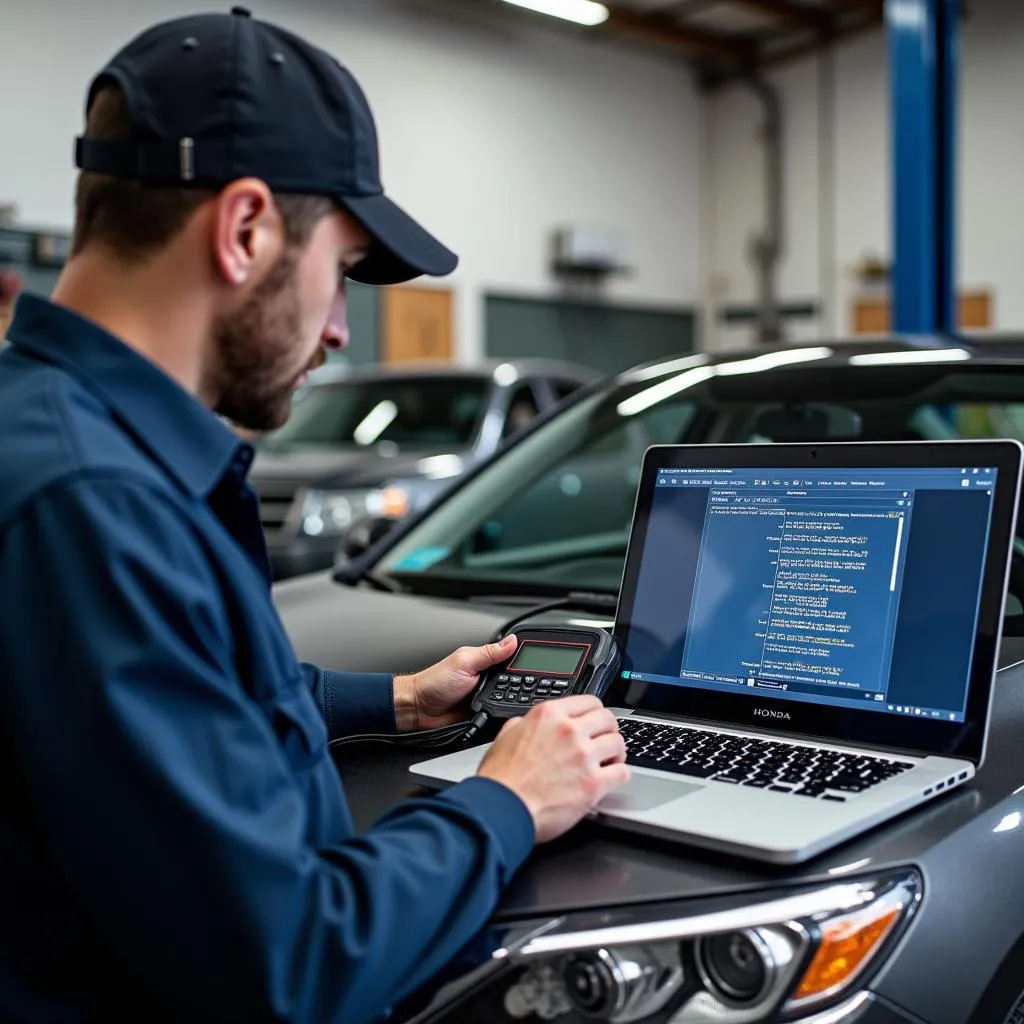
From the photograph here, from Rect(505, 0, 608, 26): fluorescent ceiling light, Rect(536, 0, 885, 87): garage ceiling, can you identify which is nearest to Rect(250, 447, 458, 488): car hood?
Rect(505, 0, 608, 26): fluorescent ceiling light

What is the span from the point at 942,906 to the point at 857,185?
43.8 ft

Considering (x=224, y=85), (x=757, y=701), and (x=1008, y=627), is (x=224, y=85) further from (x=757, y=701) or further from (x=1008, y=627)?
(x=1008, y=627)

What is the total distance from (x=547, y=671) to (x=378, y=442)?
4641 millimetres

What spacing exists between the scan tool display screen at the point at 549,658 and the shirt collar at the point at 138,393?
0.59m

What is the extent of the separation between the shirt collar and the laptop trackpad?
50cm

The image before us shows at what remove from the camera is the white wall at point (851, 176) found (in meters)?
12.2

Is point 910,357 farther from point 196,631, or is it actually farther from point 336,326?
point 196,631

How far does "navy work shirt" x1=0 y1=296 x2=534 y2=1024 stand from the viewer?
2.78ft

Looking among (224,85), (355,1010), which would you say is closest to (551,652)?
Answer: (355,1010)

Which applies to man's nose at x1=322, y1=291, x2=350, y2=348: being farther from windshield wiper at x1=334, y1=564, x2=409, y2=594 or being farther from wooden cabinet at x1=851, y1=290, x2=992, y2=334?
wooden cabinet at x1=851, y1=290, x2=992, y2=334

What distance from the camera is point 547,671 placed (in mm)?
1478

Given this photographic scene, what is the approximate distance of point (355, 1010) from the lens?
2.97ft

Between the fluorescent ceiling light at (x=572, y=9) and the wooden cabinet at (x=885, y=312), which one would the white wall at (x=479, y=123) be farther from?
the wooden cabinet at (x=885, y=312)

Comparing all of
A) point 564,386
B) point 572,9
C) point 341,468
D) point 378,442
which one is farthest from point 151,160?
point 572,9
